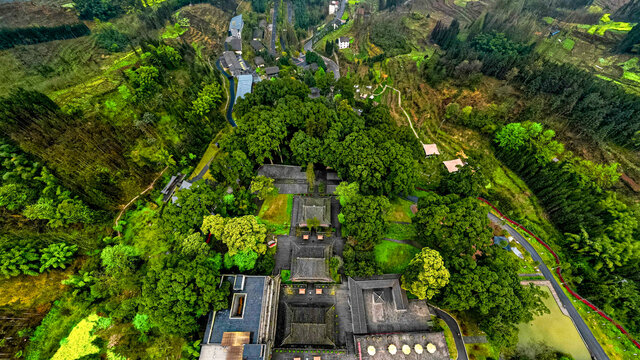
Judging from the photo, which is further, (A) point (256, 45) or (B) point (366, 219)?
(A) point (256, 45)

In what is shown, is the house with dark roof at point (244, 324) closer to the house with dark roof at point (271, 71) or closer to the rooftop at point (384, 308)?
the rooftop at point (384, 308)

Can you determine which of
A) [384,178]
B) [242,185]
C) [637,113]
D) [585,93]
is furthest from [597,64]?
[242,185]

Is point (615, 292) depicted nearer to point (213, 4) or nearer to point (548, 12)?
point (548, 12)

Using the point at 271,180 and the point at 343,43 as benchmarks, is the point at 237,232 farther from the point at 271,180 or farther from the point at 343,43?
the point at 343,43

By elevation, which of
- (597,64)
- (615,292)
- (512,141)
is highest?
(597,64)

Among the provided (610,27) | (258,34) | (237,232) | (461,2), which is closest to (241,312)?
(237,232)
